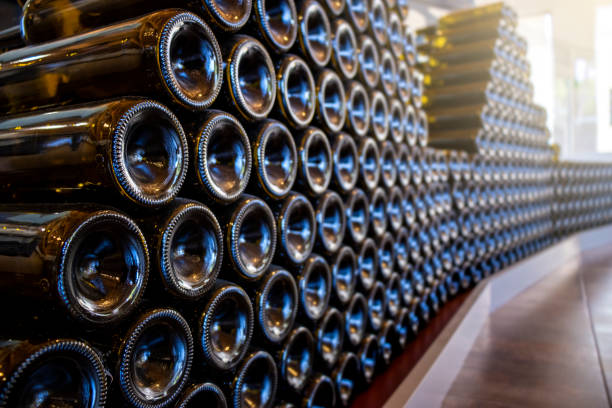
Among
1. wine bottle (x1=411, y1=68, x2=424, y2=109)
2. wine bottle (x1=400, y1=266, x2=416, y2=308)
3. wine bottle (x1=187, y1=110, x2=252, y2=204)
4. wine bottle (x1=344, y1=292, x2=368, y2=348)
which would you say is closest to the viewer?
wine bottle (x1=187, y1=110, x2=252, y2=204)

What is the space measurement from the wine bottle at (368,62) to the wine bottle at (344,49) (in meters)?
0.03

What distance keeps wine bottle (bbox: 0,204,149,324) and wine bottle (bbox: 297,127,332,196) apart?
47 centimetres

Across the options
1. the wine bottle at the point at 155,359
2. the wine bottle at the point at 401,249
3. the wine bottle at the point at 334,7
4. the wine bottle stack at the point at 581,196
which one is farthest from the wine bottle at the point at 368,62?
the wine bottle stack at the point at 581,196

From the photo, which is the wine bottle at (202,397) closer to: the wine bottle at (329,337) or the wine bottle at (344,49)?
the wine bottle at (329,337)

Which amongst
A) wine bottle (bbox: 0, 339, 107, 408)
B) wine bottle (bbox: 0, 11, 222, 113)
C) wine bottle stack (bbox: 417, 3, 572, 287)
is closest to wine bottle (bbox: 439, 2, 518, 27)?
wine bottle stack (bbox: 417, 3, 572, 287)

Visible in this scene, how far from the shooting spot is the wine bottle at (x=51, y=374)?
1.43 feet

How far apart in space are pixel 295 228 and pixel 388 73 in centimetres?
73

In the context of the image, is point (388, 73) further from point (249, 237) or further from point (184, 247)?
point (184, 247)

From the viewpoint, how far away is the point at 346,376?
3.78ft

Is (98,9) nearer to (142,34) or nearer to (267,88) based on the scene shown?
(142,34)

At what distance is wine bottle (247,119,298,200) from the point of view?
0.82 meters

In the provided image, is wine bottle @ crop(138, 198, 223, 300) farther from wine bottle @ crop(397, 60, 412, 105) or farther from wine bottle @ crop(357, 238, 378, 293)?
wine bottle @ crop(397, 60, 412, 105)

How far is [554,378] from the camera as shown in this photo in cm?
137

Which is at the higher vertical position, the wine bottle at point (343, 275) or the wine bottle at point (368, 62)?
the wine bottle at point (368, 62)
